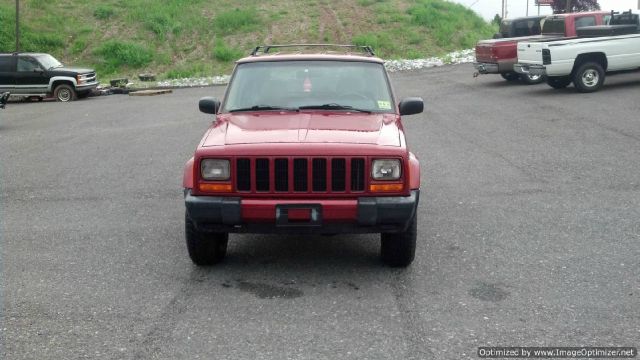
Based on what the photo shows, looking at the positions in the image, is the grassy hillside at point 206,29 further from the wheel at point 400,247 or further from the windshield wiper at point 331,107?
the wheel at point 400,247

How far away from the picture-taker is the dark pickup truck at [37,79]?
26.1 meters

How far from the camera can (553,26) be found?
22062 millimetres

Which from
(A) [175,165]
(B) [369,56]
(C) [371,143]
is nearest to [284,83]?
(B) [369,56]

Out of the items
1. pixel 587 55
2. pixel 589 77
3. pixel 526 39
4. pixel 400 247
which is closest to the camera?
pixel 400 247

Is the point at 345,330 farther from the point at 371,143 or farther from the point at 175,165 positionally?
the point at 175,165

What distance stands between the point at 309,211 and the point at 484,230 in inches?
100

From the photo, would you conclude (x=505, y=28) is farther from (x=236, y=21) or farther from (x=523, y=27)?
(x=236, y=21)

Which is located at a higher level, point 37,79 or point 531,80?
point 37,79

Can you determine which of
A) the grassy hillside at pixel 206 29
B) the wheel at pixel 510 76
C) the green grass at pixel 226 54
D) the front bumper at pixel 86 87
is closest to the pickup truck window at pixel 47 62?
the front bumper at pixel 86 87

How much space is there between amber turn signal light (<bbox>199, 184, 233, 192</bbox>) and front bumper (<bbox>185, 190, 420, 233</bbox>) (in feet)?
0.20

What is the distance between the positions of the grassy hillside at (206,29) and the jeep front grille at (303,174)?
1272 inches

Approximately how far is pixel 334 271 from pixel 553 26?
1798 centimetres

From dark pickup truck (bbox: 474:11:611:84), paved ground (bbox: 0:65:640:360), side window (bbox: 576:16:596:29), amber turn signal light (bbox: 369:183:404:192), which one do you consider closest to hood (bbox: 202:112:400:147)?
amber turn signal light (bbox: 369:183:404:192)

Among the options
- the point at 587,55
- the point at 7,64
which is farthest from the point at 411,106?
the point at 7,64
